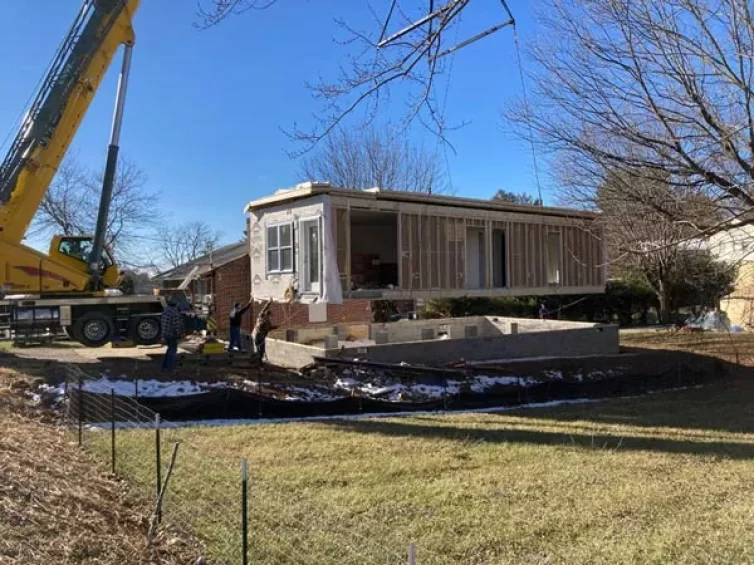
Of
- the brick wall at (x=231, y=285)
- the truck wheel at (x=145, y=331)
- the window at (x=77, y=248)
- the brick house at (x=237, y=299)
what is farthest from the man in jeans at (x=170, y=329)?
the brick wall at (x=231, y=285)

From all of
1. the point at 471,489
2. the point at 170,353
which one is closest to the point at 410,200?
the point at 170,353

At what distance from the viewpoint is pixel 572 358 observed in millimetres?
17438

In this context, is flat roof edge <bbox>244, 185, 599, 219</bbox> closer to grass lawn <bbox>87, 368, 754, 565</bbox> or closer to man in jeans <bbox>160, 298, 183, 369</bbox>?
man in jeans <bbox>160, 298, 183, 369</bbox>

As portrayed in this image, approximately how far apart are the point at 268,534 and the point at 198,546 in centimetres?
49

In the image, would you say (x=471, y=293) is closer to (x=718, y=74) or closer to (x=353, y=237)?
(x=353, y=237)

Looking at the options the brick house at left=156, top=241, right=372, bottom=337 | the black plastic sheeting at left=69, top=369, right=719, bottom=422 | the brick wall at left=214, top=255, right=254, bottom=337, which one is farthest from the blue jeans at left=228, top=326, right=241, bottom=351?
the brick wall at left=214, top=255, right=254, bottom=337

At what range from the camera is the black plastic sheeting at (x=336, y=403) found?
1012 cm

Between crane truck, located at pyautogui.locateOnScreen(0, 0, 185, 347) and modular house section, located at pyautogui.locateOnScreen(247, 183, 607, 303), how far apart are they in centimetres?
394

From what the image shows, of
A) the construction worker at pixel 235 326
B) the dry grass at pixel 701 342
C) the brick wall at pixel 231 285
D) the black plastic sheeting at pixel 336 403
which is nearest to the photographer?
the black plastic sheeting at pixel 336 403

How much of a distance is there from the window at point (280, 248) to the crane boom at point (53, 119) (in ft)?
18.4

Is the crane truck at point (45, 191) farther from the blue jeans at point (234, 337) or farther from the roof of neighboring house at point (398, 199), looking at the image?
the roof of neighboring house at point (398, 199)

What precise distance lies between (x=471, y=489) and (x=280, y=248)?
38.7ft

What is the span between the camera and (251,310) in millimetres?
26719

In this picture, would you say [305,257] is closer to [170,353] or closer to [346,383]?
[170,353]
